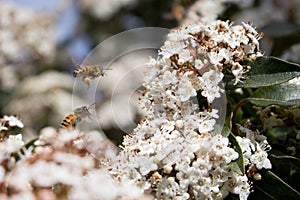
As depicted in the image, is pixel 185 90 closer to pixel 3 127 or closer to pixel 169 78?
pixel 169 78

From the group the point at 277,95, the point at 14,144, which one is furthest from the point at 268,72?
the point at 14,144

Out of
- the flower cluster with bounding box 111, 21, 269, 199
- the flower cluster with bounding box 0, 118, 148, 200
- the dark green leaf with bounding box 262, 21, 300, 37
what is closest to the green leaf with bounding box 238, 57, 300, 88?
the flower cluster with bounding box 111, 21, 269, 199

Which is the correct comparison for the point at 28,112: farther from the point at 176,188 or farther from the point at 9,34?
the point at 176,188

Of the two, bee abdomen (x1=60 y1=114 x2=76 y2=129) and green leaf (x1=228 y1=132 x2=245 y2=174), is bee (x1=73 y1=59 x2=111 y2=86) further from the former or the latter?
green leaf (x1=228 y1=132 x2=245 y2=174)

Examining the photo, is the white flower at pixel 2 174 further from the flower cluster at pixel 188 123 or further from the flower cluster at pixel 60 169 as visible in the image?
the flower cluster at pixel 188 123

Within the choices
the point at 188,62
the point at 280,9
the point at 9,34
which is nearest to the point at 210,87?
the point at 188,62

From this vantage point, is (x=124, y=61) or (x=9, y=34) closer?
(x=9, y=34)
